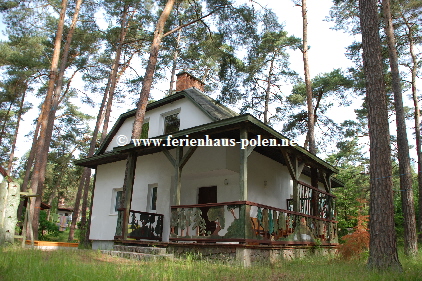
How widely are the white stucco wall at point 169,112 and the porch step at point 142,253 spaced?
14.8 feet

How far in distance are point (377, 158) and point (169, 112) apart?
771 cm

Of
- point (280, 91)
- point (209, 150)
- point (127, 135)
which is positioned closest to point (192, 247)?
point (209, 150)

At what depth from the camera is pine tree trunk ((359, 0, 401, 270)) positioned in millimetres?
5934

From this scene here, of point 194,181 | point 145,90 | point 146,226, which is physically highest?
point 145,90

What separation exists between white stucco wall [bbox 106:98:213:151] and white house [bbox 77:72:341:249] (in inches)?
1.4

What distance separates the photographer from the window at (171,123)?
12.3 m

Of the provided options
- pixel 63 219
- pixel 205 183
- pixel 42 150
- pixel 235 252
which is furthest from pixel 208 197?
pixel 63 219

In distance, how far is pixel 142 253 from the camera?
24.3 ft

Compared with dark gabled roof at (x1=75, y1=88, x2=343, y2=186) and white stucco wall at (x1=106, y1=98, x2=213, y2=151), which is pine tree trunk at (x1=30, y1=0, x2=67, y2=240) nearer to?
dark gabled roof at (x1=75, y1=88, x2=343, y2=186)

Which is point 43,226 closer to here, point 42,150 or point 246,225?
point 42,150

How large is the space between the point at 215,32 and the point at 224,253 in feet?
29.1

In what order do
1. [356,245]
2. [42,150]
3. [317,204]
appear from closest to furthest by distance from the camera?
[356,245] < [317,204] < [42,150]

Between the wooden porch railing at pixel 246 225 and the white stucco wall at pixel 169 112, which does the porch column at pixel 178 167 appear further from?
the white stucco wall at pixel 169 112

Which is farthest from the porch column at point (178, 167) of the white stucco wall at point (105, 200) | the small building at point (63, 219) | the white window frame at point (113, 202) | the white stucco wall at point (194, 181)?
the small building at point (63, 219)
